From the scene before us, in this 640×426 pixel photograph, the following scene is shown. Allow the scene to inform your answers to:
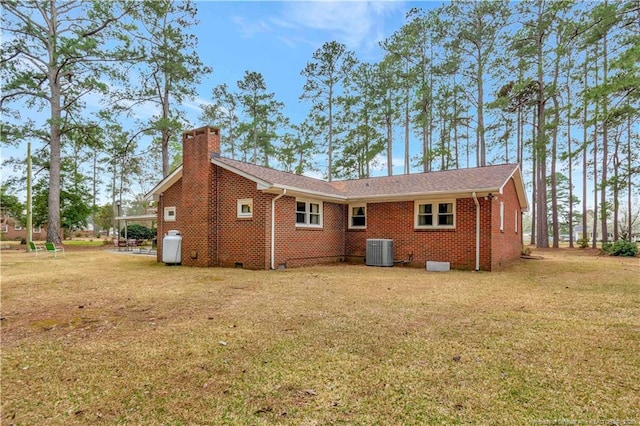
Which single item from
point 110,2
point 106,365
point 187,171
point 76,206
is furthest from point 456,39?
point 76,206

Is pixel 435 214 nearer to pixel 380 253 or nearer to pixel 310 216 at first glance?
pixel 380 253

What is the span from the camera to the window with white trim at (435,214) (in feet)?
38.7

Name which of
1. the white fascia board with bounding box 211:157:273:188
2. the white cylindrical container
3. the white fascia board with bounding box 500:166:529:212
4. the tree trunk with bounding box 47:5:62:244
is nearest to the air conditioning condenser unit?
the white fascia board with bounding box 211:157:273:188

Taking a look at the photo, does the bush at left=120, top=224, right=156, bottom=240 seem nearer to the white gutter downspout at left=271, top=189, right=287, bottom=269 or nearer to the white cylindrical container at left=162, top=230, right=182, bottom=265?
the white cylindrical container at left=162, top=230, right=182, bottom=265

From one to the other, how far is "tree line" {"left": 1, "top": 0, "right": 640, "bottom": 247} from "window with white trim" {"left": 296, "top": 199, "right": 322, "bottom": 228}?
1471 cm

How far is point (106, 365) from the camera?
338 cm

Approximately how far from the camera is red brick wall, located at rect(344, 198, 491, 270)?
1126 centimetres

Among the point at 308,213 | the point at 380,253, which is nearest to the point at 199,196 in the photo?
the point at 308,213

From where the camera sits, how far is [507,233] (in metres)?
13.4

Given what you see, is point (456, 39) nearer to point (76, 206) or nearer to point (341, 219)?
point (341, 219)

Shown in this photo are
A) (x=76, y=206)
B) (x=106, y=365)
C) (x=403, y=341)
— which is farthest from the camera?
(x=76, y=206)

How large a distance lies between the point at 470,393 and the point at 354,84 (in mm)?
26626

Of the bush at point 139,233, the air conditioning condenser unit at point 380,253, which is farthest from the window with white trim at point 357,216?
the bush at point 139,233

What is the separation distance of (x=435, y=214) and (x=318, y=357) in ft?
31.5
